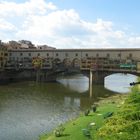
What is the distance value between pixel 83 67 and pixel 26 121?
6530 cm

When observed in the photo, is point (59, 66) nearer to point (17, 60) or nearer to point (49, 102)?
point (17, 60)

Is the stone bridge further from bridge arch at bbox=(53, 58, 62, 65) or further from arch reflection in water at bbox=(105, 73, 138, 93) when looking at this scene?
arch reflection in water at bbox=(105, 73, 138, 93)

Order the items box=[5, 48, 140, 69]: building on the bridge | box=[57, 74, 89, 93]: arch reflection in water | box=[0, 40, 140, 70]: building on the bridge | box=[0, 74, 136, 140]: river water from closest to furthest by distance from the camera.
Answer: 1. box=[0, 74, 136, 140]: river water
2. box=[57, 74, 89, 93]: arch reflection in water
3. box=[0, 40, 140, 70]: building on the bridge
4. box=[5, 48, 140, 69]: building on the bridge

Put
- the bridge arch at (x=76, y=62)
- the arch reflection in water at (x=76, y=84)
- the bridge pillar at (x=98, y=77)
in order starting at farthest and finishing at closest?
the bridge arch at (x=76, y=62), the bridge pillar at (x=98, y=77), the arch reflection in water at (x=76, y=84)

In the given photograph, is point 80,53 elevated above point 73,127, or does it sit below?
above

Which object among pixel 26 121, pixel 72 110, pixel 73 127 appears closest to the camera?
pixel 73 127

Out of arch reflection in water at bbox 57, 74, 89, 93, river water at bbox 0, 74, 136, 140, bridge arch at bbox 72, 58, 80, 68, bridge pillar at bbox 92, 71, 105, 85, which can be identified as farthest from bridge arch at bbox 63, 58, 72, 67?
river water at bbox 0, 74, 136, 140

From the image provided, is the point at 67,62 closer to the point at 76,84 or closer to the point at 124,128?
the point at 76,84

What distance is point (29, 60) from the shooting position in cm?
12350

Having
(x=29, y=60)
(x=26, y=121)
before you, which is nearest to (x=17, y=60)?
(x=29, y=60)

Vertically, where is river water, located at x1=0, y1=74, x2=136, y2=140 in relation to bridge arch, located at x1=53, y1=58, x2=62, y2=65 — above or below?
below

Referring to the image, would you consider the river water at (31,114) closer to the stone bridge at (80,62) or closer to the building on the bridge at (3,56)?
the stone bridge at (80,62)

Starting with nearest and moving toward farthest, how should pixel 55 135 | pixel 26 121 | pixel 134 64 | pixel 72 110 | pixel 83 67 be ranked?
pixel 55 135 < pixel 26 121 < pixel 72 110 < pixel 134 64 < pixel 83 67

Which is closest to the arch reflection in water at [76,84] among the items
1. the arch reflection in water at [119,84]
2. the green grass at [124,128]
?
the arch reflection in water at [119,84]
